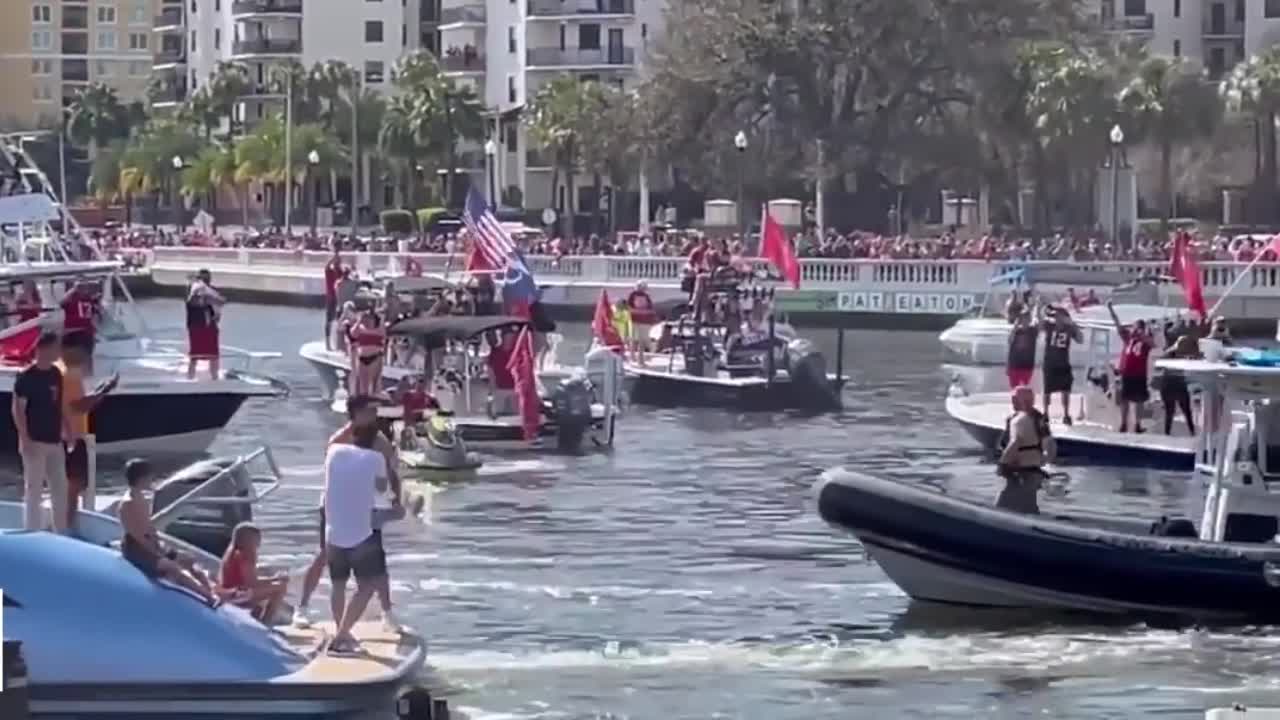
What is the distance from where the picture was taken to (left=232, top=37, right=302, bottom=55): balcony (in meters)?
139

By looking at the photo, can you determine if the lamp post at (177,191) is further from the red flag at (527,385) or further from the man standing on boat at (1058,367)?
the man standing on boat at (1058,367)

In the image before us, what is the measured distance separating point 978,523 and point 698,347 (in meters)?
22.8

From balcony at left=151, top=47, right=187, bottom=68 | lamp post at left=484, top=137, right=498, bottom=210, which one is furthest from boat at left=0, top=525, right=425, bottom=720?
balcony at left=151, top=47, right=187, bottom=68

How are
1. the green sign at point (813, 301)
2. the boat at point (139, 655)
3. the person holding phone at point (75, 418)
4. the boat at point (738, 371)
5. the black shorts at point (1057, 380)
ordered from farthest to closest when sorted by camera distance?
1. the green sign at point (813, 301)
2. the boat at point (738, 371)
3. the black shorts at point (1057, 380)
4. the person holding phone at point (75, 418)
5. the boat at point (139, 655)

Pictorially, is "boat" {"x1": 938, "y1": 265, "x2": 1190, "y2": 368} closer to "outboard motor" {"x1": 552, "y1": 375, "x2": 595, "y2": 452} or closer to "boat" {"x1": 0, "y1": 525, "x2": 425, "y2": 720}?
"outboard motor" {"x1": 552, "y1": 375, "x2": 595, "y2": 452}

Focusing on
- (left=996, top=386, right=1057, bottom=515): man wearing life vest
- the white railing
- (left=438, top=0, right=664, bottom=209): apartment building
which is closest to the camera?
(left=996, top=386, right=1057, bottom=515): man wearing life vest

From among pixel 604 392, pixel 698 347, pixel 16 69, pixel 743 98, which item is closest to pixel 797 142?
pixel 743 98

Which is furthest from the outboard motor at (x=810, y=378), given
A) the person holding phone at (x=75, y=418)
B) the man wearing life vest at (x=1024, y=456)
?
the person holding phone at (x=75, y=418)

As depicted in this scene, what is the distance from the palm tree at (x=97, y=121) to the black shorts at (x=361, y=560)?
131666mm

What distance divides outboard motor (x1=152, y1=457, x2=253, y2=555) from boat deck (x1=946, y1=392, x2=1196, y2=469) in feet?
45.8

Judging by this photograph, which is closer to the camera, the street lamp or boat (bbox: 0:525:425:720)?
boat (bbox: 0:525:425:720)

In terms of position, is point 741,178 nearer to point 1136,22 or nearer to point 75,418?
point 1136,22

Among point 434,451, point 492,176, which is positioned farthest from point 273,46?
point 434,451

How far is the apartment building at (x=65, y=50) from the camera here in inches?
6860
